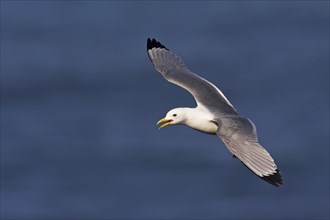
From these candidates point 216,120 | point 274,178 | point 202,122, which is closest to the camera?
point 274,178

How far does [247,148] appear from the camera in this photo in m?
17.6

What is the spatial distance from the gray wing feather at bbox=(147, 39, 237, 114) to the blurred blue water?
8447 mm

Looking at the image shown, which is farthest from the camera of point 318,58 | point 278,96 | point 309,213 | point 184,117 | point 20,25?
point 20,25

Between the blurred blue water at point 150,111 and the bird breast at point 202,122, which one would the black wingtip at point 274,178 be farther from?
the blurred blue water at point 150,111

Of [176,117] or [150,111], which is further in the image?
[150,111]

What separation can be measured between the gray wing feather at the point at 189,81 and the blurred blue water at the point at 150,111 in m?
8.45

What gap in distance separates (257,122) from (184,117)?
1269cm

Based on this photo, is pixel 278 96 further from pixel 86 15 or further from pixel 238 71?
pixel 86 15

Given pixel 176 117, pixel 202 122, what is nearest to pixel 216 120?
pixel 202 122

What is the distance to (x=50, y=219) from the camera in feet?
96.0

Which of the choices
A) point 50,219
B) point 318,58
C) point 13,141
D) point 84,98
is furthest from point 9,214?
point 318,58

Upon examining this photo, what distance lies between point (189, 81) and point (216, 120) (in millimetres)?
2186

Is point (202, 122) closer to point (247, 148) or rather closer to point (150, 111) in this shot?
point (247, 148)

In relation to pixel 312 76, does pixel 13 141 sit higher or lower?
lower
